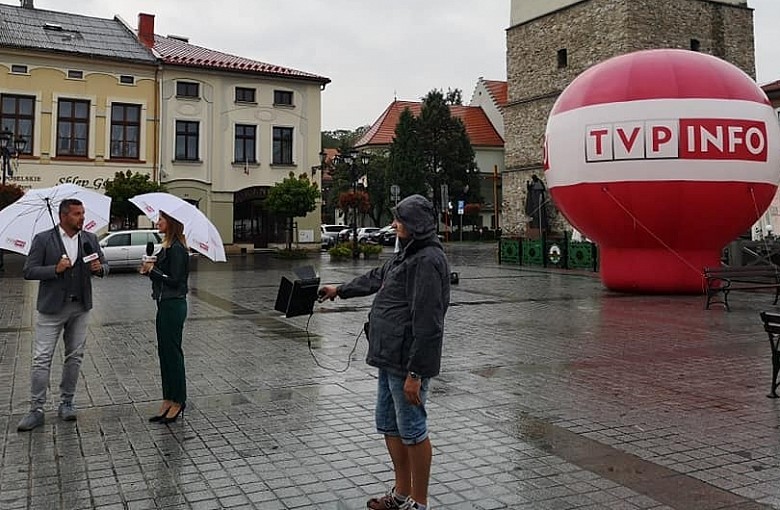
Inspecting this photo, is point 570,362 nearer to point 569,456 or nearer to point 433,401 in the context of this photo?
point 433,401

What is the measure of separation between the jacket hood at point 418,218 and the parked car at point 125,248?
21663 millimetres

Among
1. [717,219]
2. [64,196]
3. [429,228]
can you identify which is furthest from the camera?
[717,219]

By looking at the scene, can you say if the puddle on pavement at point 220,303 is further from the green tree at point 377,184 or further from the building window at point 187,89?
the green tree at point 377,184

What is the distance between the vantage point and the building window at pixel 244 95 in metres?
38.1

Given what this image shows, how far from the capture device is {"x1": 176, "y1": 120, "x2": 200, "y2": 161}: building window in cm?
3684

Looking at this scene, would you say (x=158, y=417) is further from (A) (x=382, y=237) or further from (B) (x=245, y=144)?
(A) (x=382, y=237)

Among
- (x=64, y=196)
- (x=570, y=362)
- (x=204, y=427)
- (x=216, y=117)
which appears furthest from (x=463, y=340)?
(x=216, y=117)

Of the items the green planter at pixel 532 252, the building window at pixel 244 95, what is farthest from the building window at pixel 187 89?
the green planter at pixel 532 252

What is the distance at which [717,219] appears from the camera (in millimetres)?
14227

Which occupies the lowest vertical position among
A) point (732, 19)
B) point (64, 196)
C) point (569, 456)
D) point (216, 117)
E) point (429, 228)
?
point (569, 456)

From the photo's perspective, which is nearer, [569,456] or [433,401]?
[569,456]

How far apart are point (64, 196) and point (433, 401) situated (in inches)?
146

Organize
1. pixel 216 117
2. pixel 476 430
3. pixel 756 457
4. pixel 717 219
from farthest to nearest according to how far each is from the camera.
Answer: pixel 216 117 → pixel 717 219 → pixel 476 430 → pixel 756 457

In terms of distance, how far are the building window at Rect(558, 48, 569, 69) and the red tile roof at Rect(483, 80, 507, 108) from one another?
25211 mm
